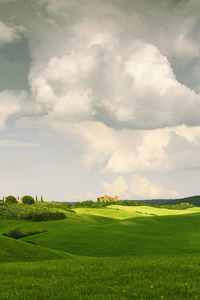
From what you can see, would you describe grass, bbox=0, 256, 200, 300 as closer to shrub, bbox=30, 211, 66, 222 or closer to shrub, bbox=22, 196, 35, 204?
shrub, bbox=30, 211, 66, 222

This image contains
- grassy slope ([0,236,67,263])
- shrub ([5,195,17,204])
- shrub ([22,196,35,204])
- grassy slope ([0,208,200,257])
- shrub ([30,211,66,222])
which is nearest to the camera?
grassy slope ([0,236,67,263])

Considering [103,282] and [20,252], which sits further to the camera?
[20,252]

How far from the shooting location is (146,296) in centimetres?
1167

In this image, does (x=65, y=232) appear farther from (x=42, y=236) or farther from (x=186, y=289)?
(x=186, y=289)

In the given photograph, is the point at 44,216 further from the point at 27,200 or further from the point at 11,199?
the point at 11,199

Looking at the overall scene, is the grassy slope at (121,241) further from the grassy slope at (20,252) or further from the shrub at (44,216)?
the grassy slope at (20,252)

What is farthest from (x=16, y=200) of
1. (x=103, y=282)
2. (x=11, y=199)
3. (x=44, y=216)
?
(x=103, y=282)

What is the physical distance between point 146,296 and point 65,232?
52527 mm

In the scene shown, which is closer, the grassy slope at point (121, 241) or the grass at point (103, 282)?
the grass at point (103, 282)

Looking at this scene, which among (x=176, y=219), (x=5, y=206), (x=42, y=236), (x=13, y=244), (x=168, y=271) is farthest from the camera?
(x=5, y=206)

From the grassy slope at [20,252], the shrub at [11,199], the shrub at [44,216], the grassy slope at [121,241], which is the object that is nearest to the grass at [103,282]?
the grassy slope at [20,252]

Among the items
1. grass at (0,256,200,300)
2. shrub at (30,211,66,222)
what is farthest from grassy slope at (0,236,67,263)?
shrub at (30,211,66,222)

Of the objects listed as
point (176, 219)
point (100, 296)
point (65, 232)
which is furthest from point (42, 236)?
point (100, 296)

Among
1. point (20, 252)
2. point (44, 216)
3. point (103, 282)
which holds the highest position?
point (103, 282)
